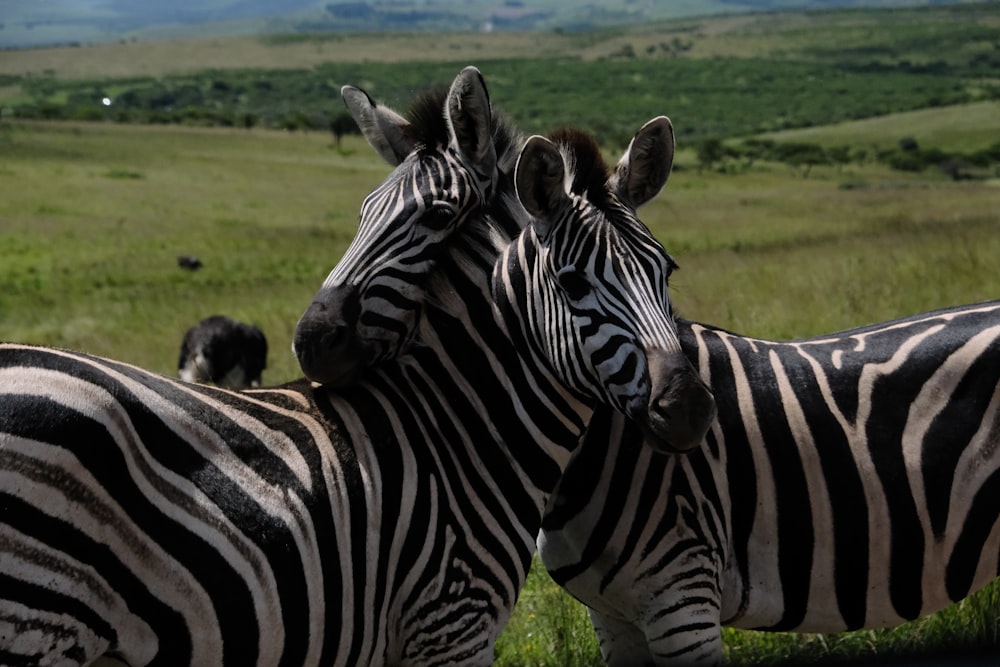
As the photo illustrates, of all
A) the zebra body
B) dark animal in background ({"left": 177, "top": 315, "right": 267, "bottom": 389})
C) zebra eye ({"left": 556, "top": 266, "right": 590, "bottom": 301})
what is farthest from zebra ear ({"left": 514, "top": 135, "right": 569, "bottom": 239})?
dark animal in background ({"left": 177, "top": 315, "right": 267, "bottom": 389})

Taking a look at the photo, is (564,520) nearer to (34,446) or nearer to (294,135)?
(34,446)

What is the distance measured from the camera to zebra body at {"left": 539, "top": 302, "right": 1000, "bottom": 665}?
388 centimetres

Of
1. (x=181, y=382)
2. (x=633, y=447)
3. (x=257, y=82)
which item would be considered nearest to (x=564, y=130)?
(x=633, y=447)

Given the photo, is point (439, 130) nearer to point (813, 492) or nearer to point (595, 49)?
point (813, 492)

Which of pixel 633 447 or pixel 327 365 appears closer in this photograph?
pixel 327 365

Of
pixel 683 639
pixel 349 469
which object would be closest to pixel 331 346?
pixel 349 469

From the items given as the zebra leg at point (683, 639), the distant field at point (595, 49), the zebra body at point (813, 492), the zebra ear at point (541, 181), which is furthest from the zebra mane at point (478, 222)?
the distant field at point (595, 49)

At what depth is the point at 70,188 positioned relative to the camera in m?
43.3

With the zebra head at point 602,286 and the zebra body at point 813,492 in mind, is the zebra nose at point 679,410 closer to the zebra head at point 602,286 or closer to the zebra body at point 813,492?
the zebra head at point 602,286

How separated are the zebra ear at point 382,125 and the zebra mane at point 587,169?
2.25 feet

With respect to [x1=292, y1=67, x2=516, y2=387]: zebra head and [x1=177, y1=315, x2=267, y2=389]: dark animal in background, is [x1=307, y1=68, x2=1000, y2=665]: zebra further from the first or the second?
[x1=177, y1=315, x2=267, y2=389]: dark animal in background

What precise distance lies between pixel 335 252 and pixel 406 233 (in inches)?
1119

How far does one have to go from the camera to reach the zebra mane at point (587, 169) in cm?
369

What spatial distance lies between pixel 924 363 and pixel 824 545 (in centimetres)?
78
